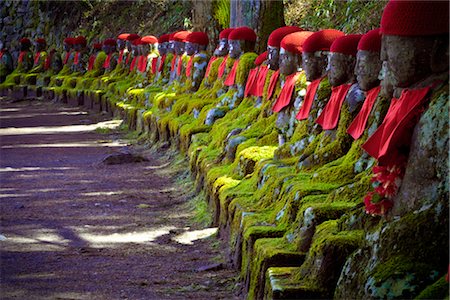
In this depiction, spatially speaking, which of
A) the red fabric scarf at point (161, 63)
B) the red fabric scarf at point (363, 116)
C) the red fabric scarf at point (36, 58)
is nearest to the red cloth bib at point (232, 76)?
the red fabric scarf at point (363, 116)

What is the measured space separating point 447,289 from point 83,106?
22.3 m

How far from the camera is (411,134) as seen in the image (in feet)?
15.9

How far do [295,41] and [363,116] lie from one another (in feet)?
8.88

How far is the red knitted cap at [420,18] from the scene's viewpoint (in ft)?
16.0

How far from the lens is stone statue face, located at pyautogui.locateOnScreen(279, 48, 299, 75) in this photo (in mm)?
9250

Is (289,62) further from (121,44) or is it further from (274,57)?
(121,44)

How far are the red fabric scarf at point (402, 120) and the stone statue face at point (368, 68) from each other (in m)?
1.29

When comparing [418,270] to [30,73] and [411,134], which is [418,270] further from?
[30,73]

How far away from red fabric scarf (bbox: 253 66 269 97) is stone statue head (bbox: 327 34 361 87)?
10.7ft

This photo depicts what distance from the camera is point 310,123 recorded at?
26.7 ft

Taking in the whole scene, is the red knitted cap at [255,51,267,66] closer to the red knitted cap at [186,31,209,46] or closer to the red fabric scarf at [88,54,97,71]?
the red knitted cap at [186,31,209,46]

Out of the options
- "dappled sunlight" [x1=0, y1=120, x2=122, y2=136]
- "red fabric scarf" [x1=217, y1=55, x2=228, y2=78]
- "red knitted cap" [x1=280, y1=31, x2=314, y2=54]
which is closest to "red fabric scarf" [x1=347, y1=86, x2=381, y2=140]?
"red knitted cap" [x1=280, y1=31, x2=314, y2=54]

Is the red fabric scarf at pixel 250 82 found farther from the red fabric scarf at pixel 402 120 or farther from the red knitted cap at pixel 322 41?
the red fabric scarf at pixel 402 120

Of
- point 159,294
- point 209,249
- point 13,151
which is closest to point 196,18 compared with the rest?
point 13,151
